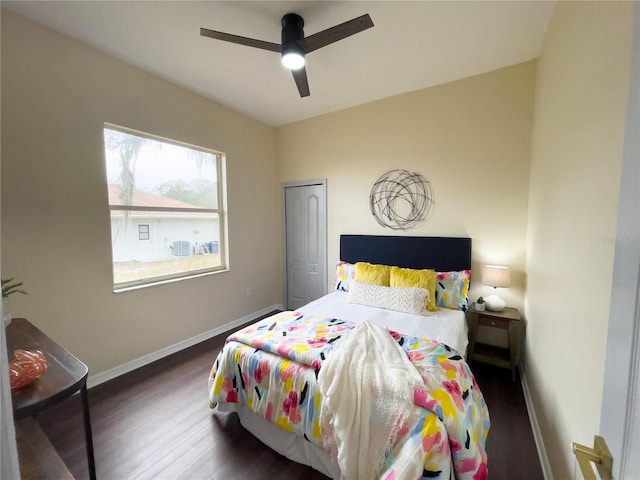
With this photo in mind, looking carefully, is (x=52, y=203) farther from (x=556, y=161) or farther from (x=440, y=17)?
(x=556, y=161)

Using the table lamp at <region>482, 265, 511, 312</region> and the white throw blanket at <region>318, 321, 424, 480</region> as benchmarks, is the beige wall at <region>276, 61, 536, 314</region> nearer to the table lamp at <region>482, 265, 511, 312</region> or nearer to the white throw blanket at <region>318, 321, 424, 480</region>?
the table lamp at <region>482, 265, 511, 312</region>

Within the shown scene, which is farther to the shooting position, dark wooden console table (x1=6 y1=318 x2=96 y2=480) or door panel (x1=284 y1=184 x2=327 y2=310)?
door panel (x1=284 y1=184 x2=327 y2=310)

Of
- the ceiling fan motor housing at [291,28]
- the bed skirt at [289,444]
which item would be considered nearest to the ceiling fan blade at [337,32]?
the ceiling fan motor housing at [291,28]

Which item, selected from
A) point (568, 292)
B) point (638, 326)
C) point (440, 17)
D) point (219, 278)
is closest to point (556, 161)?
point (568, 292)

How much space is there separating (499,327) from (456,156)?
1.77 m

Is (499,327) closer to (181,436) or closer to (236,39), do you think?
(181,436)

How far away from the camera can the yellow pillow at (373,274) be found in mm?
2742

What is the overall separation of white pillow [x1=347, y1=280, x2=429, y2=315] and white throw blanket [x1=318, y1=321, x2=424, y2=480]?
38.1 inches

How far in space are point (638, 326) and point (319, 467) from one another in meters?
1.66

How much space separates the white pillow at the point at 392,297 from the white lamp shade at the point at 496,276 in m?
0.58

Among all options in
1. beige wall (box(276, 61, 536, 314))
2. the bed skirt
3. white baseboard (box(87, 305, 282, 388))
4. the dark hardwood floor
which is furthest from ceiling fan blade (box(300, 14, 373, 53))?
white baseboard (box(87, 305, 282, 388))

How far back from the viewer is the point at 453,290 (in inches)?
99.3

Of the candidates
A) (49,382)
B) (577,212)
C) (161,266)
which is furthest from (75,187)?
(577,212)

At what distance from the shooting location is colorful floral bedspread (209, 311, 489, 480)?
1112mm
